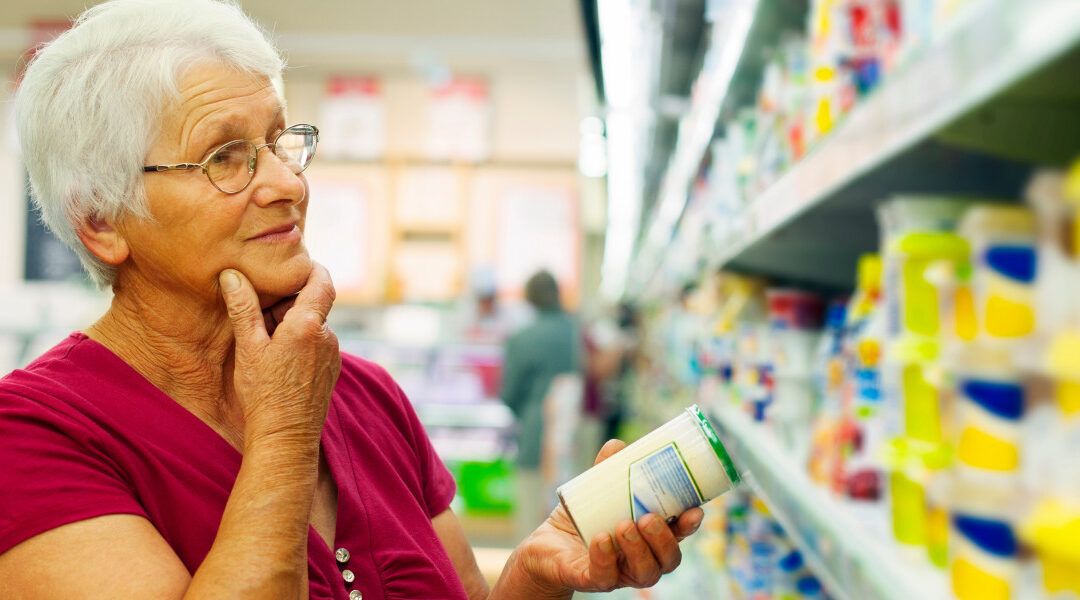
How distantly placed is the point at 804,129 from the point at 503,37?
18.5 ft

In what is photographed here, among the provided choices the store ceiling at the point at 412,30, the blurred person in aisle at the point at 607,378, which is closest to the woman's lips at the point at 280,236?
the store ceiling at the point at 412,30

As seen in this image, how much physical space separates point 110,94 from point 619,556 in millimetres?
807

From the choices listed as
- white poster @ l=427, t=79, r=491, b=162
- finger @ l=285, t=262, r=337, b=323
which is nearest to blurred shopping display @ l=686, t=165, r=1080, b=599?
finger @ l=285, t=262, r=337, b=323

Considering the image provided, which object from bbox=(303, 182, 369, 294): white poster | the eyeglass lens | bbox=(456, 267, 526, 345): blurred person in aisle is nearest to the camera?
the eyeglass lens

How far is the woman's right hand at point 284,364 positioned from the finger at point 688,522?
421 millimetres

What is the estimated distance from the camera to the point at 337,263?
6.88 m

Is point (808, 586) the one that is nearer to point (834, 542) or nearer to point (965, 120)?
point (834, 542)

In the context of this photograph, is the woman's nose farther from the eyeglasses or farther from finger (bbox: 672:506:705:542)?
finger (bbox: 672:506:705:542)

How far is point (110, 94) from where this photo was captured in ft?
3.53

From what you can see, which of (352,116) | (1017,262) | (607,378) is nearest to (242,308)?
(1017,262)

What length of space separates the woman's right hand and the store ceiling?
5.31 metres

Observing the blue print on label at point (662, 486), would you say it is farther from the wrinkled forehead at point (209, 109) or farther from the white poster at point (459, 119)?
the white poster at point (459, 119)

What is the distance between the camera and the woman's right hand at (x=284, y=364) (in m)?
1.02

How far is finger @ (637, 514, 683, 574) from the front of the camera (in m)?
0.99
